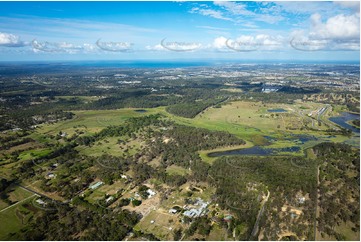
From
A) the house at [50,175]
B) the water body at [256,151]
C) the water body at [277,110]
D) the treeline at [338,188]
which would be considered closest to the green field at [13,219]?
the house at [50,175]

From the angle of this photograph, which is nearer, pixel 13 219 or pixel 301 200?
pixel 13 219

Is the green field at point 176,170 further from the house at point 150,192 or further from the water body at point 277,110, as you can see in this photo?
the water body at point 277,110

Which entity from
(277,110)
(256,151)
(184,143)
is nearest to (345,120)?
(277,110)

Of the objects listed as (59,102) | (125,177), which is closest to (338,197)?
(125,177)

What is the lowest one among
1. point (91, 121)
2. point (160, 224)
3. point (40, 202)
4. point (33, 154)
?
point (91, 121)

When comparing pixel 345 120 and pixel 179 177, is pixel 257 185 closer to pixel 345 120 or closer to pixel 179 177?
pixel 179 177

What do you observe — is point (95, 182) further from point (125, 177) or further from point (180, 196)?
point (180, 196)

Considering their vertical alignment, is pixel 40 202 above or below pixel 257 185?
below

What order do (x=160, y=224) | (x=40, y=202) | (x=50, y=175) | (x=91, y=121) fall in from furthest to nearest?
(x=91, y=121)
(x=50, y=175)
(x=40, y=202)
(x=160, y=224)

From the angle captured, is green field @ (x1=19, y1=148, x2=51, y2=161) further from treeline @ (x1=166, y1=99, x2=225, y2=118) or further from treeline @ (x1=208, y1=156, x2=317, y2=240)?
treeline @ (x1=166, y1=99, x2=225, y2=118)

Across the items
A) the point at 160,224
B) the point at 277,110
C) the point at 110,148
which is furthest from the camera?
the point at 277,110

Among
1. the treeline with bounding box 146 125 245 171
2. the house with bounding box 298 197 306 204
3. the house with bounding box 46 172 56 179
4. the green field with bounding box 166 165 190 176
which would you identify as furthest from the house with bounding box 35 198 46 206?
the house with bounding box 298 197 306 204
